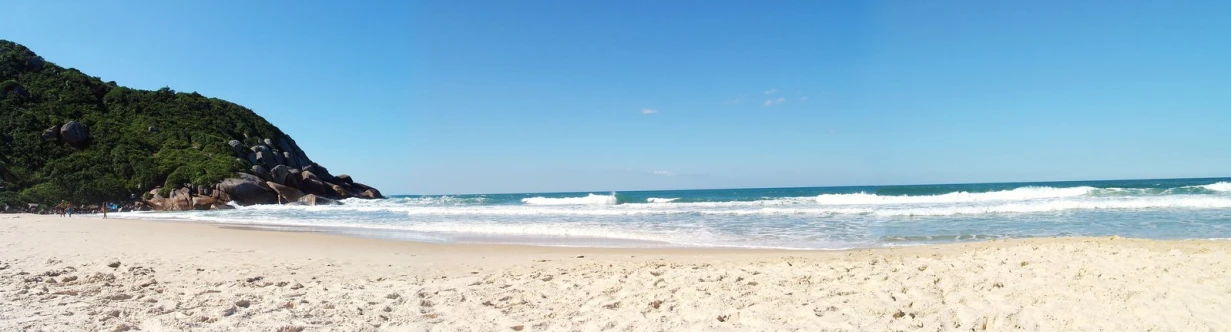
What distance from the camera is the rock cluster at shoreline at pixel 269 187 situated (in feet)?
119

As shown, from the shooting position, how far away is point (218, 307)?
17.6 feet

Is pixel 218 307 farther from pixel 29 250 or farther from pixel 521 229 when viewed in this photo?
pixel 521 229

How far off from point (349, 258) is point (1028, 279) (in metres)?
9.61

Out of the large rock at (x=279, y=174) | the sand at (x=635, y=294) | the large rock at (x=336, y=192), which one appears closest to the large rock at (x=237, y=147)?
the large rock at (x=279, y=174)

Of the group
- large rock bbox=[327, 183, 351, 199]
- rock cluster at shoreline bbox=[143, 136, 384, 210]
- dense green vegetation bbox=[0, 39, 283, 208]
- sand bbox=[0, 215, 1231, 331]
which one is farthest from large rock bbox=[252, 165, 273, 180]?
sand bbox=[0, 215, 1231, 331]

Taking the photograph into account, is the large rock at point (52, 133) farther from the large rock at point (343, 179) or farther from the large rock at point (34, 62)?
the large rock at point (343, 179)

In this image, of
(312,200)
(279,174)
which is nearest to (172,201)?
(279,174)

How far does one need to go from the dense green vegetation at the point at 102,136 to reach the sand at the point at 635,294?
Answer: 111 feet

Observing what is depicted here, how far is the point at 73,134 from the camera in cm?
3919

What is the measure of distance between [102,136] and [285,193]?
45.0 ft

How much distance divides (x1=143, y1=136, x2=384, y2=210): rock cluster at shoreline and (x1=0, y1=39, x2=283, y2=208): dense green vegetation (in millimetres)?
993

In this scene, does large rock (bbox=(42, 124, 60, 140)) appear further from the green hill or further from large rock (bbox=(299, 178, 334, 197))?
large rock (bbox=(299, 178, 334, 197))

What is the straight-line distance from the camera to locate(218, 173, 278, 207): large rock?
37.4 meters

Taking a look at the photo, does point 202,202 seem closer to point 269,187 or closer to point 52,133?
point 269,187
